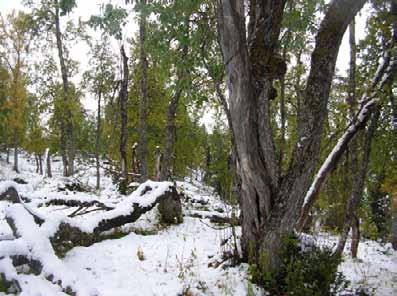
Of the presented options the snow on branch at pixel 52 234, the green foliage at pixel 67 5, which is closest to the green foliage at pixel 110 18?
the green foliage at pixel 67 5

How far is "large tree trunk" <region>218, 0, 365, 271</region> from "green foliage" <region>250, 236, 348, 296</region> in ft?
0.35

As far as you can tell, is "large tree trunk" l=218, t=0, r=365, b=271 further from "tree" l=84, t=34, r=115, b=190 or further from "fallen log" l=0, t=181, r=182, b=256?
"tree" l=84, t=34, r=115, b=190

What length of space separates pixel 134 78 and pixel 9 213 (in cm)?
1592

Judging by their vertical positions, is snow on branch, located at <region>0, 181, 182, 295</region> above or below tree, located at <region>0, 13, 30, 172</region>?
below

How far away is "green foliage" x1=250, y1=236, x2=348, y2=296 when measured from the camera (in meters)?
4.39

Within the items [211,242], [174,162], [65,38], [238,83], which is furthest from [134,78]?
[238,83]

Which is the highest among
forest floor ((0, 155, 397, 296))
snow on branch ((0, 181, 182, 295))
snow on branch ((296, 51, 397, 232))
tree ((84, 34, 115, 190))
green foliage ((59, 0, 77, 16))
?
tree ((84, 34, 115, 190))

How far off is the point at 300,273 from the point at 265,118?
2.08 m

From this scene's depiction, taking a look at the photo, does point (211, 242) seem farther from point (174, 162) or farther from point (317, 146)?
point (174, 162)

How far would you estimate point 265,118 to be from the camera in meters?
5.00

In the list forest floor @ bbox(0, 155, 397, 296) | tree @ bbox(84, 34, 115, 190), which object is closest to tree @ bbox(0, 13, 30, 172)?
tree @ bbox(84, 34, 115, 190)

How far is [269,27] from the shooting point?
196 inches

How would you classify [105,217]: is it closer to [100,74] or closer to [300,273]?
[300,273]

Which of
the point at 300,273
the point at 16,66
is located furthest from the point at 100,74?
A: the point at 300,273
